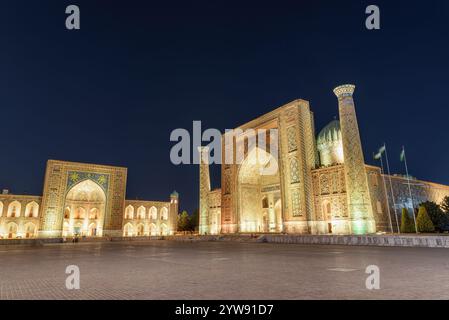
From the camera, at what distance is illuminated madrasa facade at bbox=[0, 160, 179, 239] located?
118ft

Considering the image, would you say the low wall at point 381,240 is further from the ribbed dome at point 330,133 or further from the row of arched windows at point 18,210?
the row of arched windows at point 18,210

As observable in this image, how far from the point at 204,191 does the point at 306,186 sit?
48.3 ft

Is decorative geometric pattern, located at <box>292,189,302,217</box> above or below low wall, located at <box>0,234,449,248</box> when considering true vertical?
above

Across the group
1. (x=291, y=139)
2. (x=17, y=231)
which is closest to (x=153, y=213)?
(x=17, y=231)

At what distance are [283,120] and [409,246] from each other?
1529 centimetres

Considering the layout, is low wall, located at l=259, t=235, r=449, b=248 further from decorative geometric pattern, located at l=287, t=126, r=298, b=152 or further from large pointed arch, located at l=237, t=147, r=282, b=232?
large pointed arch, located at l=237, t=147, r=282, b=232

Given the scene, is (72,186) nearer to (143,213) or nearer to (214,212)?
(143,213)

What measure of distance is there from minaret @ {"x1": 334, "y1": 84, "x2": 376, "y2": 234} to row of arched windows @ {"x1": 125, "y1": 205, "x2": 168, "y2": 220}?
1370 inches

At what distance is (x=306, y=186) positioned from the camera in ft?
81.7

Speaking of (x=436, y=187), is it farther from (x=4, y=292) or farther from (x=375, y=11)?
(x=4, y=292)

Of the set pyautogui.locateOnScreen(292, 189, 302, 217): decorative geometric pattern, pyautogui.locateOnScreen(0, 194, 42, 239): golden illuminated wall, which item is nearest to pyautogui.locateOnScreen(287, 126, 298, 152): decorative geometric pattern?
pyautogui.locateOnScreen(292, 189, 302, 217): decorative geometric pattern

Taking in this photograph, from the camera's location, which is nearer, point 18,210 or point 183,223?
point 18,210

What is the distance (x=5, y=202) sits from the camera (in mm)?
37000

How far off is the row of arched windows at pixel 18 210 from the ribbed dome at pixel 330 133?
35865 millimetres
